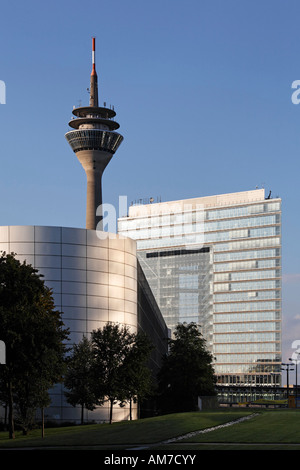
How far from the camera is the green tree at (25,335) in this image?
50.4 m

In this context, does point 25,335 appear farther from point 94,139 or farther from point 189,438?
point 94,139

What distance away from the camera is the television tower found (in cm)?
18775

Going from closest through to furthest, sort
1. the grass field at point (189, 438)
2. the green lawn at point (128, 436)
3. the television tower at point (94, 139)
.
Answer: the grass field at point (189, 438) → the green lawn at point (128, 436) → the television tower at point (94, 139)

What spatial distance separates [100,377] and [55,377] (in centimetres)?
1784

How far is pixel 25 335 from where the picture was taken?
50.6 metres

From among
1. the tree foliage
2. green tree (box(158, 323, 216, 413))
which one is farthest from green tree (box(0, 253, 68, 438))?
green tree (box(158, 323, 216, 413))

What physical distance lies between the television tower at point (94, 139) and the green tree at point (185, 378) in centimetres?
8284

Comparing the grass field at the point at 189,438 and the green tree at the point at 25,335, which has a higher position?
the green tree at the point at 25,335

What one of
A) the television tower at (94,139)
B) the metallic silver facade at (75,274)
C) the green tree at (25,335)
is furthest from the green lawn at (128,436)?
the television tower at (94,139)

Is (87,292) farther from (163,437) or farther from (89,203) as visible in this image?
(89,203)

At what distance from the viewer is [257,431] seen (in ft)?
140

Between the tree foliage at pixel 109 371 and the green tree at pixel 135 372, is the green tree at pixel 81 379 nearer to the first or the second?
the tree foliage at pixel 109 371

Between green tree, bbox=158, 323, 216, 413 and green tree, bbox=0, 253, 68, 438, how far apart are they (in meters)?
51.2
